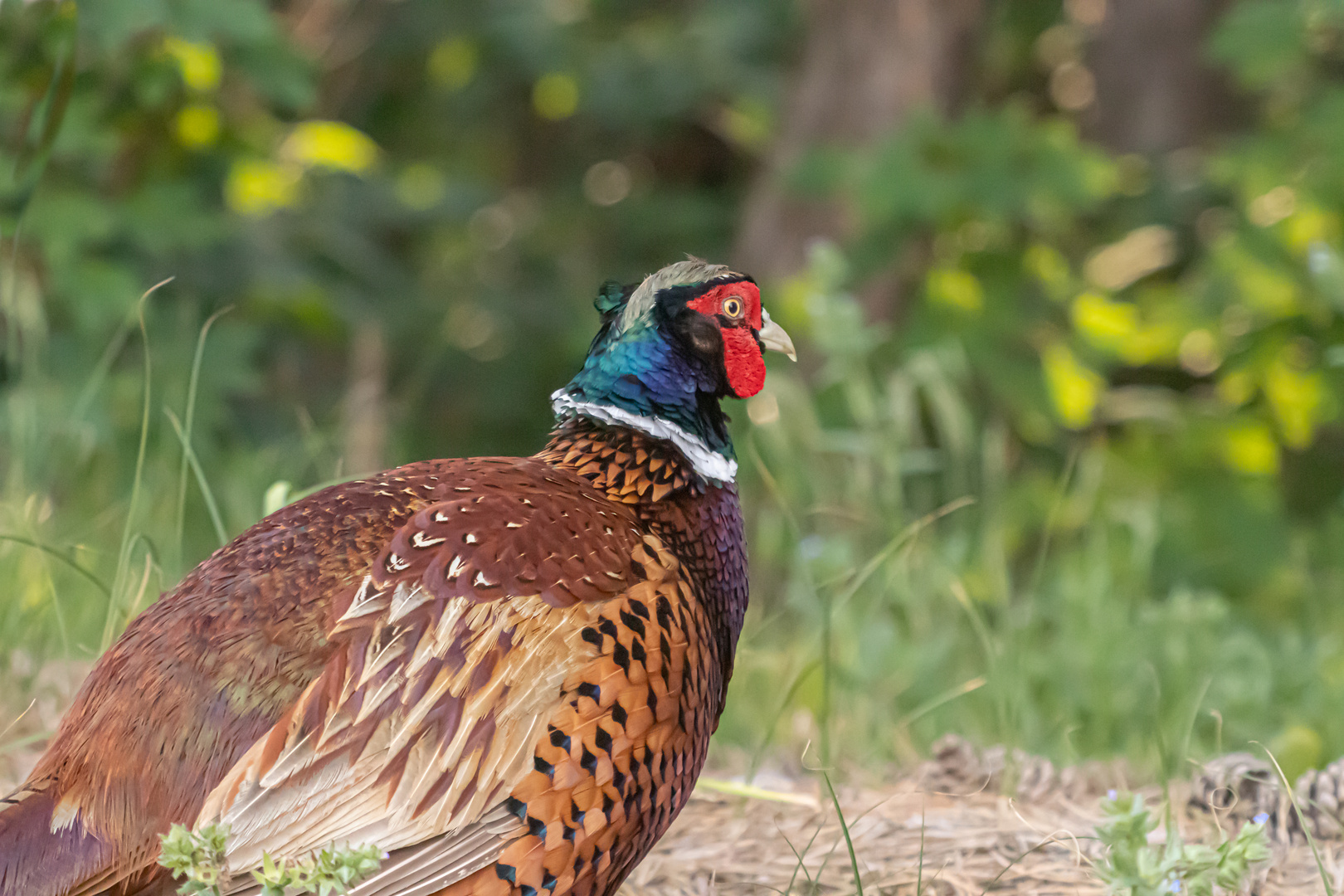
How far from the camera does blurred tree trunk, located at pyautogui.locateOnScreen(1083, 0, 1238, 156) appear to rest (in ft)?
23.0

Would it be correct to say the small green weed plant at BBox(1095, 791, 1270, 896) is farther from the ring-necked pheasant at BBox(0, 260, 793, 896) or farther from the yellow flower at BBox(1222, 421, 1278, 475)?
the yellow flower at BBox(1222, 421, 1278, 475)

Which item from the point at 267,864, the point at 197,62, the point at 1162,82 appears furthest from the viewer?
the point at 1162,82

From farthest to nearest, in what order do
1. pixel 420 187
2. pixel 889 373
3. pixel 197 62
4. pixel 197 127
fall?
1. pixel 420 187
2. pixel 889 373
3. pixel 197 127
4. pixel 197 62

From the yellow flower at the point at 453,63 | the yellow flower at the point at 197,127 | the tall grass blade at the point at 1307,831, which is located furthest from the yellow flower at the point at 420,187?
the tall grass blade at the point at 1307,831

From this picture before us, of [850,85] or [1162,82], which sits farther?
[1162,82]

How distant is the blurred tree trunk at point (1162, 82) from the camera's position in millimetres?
7004

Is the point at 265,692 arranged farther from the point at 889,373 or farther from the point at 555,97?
the point at 555,97

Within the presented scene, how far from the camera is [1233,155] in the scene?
5328mm

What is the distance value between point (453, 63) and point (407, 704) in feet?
24.5

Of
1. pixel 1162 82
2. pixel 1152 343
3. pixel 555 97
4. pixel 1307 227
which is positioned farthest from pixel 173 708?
pixel 555 97

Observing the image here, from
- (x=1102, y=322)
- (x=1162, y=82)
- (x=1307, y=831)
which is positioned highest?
(x=1162, y=82)

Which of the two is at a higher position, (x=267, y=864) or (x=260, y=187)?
(x=260, y=187)

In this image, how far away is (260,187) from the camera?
5.64 m

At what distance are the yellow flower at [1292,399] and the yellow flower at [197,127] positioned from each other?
4156 millimetres
